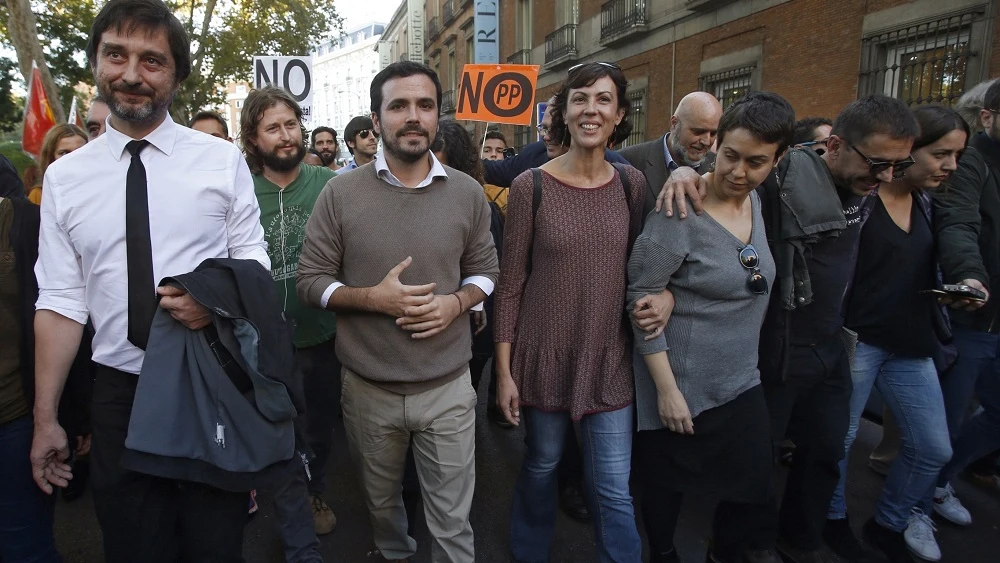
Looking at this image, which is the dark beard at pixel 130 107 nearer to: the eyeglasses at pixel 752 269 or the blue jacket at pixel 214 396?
the blue jacket at pixel 214 396

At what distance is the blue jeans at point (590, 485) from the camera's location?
2.42 meters

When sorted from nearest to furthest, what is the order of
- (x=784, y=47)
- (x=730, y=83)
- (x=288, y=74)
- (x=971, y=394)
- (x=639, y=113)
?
1. (x=971, y=394)
2. (x=288, y=74)
3. (x=784, y=47)
4. (x=730, y=83)
5. (x=639, y=113)

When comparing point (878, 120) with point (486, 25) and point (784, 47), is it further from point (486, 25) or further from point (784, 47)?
point (486, 25)

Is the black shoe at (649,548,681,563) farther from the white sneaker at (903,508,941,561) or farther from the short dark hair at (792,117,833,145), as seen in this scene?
the short dark hair at (792,117,833,145)

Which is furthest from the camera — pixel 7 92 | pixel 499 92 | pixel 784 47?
pixel 7 92

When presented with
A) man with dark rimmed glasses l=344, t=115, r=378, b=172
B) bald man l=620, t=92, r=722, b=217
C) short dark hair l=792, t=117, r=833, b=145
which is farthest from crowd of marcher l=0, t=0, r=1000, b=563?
man with dark rimmed glasses l=344, t=115, r=378, b=172

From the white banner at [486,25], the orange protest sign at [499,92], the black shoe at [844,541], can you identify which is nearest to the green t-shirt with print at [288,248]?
the black shoe at [844,541]

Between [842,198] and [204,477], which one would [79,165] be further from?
[842,198]

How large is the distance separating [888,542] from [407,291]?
8.53 ft

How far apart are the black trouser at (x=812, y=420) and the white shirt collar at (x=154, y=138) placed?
92.0 inches

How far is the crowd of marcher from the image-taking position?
1.82m

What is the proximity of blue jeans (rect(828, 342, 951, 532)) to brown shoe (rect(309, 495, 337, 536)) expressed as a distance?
252 centimetres

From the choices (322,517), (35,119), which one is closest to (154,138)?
→ (322,517)

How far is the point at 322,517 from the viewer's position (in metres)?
3.23
